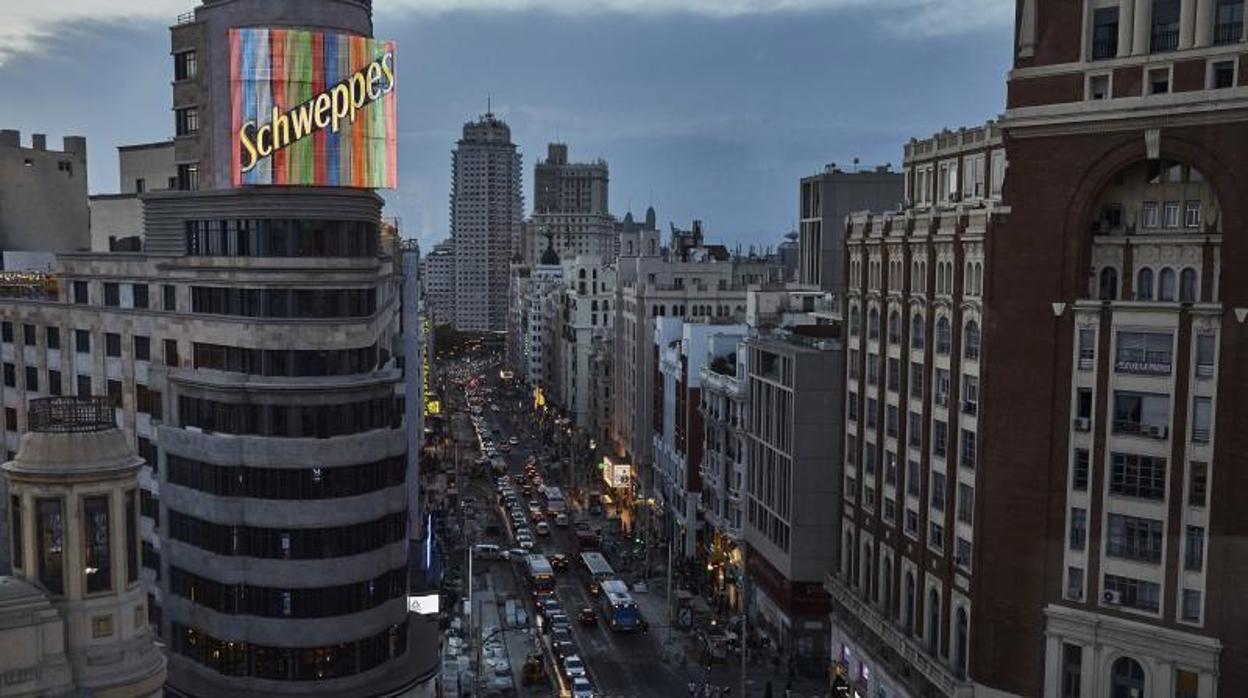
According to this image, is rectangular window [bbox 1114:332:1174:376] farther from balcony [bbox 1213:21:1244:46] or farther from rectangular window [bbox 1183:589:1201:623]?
balcony [bbox 1213:21:1244:46]

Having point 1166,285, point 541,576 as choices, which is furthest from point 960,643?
point 541,576

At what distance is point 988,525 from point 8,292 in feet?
207

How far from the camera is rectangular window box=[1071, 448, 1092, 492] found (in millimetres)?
55281

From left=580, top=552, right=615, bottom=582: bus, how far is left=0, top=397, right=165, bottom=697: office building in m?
72.0

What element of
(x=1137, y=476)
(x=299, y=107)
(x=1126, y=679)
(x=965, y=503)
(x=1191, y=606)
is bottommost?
(x=1126, y=679)

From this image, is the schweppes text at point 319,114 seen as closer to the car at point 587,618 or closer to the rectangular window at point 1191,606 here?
the rectangular window at point 1191,606

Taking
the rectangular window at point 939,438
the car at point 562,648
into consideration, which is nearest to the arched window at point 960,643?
the rectangular window at point 939,438

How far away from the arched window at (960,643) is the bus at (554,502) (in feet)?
264

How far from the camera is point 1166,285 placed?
53.4 meters

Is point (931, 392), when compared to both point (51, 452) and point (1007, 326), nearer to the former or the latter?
point (1007, 326)

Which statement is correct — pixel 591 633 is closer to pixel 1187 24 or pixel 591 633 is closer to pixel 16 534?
pixel 16 534

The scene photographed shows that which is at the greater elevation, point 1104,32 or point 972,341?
point 1104,32

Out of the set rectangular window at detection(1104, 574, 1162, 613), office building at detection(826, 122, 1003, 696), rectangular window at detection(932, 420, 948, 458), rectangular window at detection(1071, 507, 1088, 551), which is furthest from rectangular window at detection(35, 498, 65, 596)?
rectangular window at detection(1104, 574, 1162, 613)

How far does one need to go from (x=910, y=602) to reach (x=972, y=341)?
17256 millimetres
